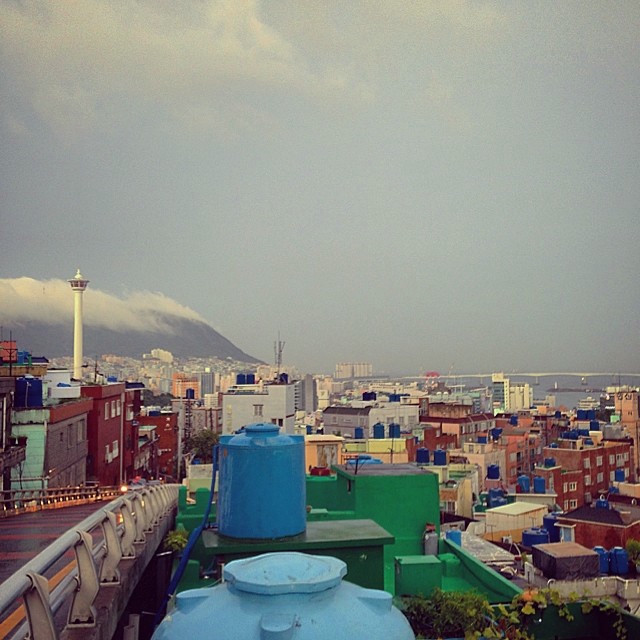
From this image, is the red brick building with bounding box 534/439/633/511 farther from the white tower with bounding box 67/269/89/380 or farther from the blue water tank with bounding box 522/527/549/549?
the white tower with bounding box 67/269/89/380

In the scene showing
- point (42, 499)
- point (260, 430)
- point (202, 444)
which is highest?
point (260, 430)

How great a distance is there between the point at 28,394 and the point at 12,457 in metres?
4.06

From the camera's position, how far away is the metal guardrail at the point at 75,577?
3.43 metres

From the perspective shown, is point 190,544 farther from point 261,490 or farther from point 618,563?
point 618,563

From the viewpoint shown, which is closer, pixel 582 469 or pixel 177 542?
pixel 177 542

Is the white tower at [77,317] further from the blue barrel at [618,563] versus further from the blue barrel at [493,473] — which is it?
the blue barrel at [618,563]

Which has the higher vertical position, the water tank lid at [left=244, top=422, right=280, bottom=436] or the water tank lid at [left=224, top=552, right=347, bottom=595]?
the water tank lid at [left=244, top=422, right=280, bottom=436]

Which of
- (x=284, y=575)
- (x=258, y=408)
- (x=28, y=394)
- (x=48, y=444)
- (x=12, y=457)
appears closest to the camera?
(x=284, y=575)

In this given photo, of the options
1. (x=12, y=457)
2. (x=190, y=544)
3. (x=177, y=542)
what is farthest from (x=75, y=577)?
(x=12, y=457)

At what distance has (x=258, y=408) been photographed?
180 ft

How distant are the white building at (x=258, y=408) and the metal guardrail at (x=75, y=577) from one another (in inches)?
1855

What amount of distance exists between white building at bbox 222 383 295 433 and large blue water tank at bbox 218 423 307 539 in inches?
1893

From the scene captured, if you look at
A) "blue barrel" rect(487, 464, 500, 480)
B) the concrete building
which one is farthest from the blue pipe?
"blue barrel" rect(487, 464, 500, 480)

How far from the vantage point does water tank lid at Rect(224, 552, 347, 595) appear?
3.39 m
